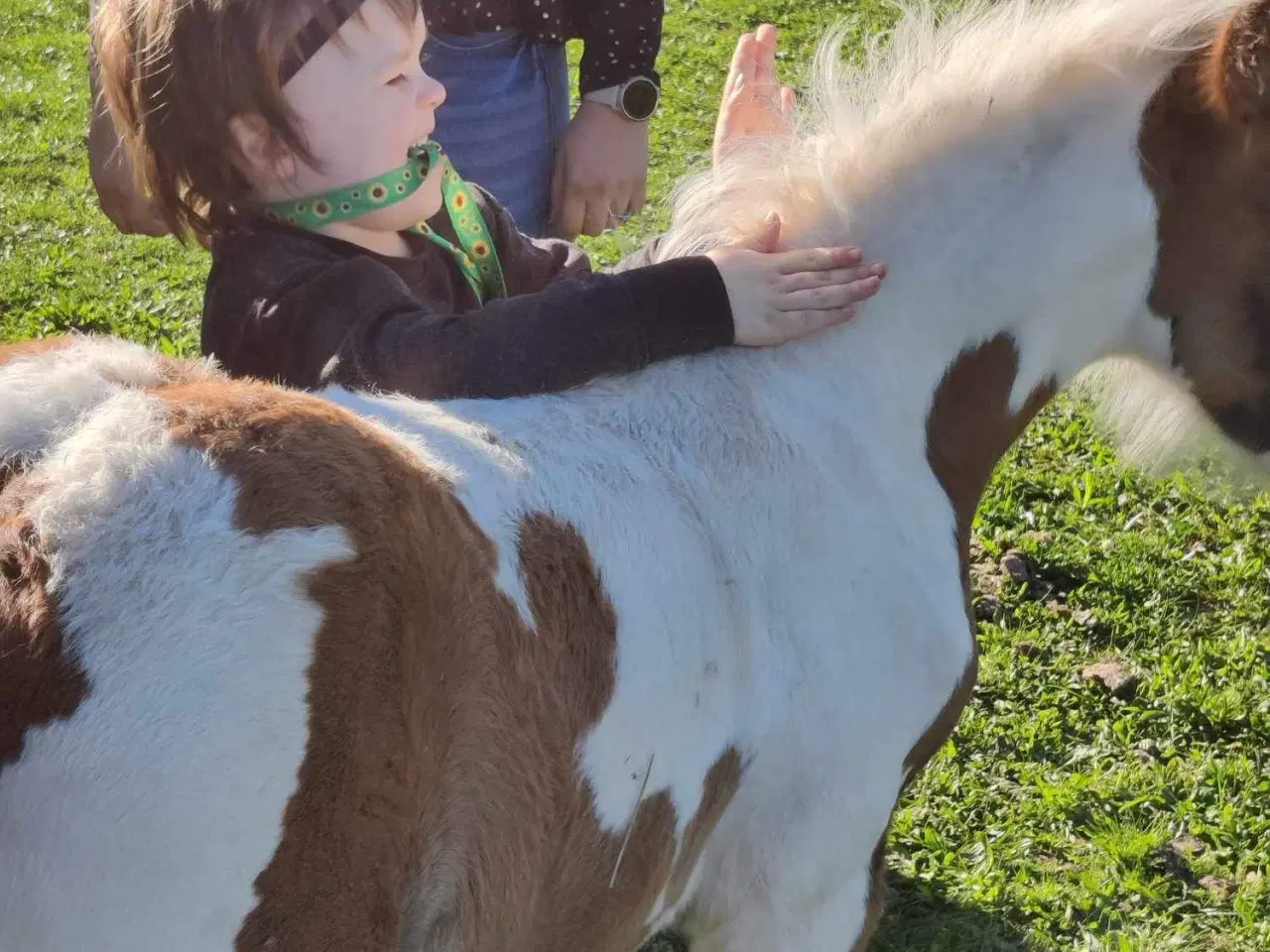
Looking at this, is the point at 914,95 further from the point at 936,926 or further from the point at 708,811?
the point at 936,926

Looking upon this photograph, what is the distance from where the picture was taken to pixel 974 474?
81.0 inches

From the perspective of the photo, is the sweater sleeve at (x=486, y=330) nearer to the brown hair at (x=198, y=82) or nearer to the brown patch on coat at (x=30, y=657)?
the brown hair at (x=198, y=82)

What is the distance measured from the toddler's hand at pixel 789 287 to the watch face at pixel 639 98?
93cm

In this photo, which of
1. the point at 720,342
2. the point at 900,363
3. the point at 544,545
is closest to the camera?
the point at 544,545

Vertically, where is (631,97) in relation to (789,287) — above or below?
above

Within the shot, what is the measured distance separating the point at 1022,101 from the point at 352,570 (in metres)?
1.32

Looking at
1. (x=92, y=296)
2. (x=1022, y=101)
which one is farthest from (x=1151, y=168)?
(x=92, y=296)

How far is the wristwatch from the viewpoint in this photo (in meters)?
2.69

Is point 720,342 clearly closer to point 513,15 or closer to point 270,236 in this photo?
point 270,236

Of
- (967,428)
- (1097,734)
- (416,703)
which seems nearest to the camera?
(416,703)

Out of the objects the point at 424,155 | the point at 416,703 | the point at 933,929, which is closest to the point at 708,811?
the point at 416,703

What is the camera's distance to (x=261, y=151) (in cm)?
190

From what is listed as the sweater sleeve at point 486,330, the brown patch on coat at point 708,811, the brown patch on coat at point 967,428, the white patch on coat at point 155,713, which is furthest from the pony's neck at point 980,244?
the white patch on coat at point 155,713

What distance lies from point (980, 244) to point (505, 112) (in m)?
1.20
